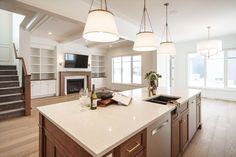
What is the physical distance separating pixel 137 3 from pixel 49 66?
6052 millimetres

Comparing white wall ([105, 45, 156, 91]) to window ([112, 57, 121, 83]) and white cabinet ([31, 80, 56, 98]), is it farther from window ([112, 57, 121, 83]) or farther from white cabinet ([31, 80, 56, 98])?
white cabinet ([31, 80, 56, 98])

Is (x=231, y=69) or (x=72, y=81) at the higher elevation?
(x=231, y=69)

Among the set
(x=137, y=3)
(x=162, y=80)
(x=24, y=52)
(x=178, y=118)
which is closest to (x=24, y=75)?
(x=24, y=52)

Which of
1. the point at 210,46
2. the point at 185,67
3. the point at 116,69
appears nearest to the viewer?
the point at 210,46

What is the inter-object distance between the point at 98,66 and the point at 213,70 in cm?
694

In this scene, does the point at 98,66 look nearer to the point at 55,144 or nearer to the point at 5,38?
the point at 5,38

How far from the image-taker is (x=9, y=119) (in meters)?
3.75

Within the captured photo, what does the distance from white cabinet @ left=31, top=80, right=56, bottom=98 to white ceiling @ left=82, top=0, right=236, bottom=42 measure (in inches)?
200

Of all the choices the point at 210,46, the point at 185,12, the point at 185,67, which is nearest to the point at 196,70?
the point at 185,67

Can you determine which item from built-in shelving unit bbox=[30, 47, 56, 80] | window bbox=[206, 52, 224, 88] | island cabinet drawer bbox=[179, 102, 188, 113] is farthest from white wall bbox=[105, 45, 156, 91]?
island cabinet drawer bbox=[179, 102, 188, 113]

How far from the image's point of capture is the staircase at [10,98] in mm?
3834

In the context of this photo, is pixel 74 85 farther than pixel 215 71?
Yes

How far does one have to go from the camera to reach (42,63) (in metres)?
7.04

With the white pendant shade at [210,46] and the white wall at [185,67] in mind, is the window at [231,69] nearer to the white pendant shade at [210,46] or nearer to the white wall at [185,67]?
the white wall at [185,67]
